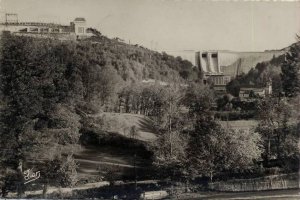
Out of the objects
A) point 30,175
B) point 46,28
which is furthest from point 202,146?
point 46,28

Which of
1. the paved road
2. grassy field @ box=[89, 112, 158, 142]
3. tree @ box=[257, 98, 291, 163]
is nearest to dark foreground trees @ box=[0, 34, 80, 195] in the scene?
grassy field @ box=[89, 112, 158, 142]

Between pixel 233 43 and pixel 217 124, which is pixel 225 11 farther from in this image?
pixel 217 124

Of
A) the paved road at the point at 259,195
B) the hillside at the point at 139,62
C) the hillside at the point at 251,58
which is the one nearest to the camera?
the paved road at the point at 259,195

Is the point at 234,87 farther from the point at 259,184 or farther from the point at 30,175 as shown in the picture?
the point at 30,175

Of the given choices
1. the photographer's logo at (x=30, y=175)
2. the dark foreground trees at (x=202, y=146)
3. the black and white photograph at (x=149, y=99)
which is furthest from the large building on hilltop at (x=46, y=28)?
the photographer's logo at (x=30, y=175)

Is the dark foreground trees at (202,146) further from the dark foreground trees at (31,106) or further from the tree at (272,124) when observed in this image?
the dark foreground trees at (31,106)

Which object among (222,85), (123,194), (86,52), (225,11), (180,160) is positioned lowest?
(123,194)

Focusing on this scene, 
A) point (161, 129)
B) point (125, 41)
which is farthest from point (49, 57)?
point (161, 129)

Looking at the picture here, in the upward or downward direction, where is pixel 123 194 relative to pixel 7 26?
downward
